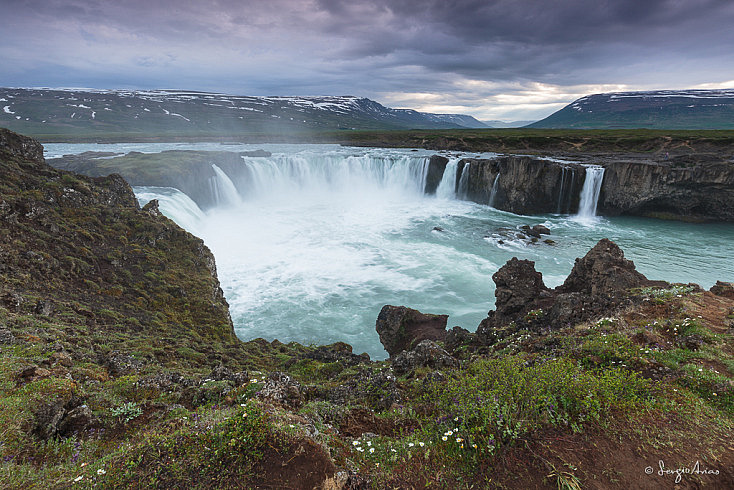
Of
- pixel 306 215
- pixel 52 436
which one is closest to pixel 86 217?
pixel 52 436

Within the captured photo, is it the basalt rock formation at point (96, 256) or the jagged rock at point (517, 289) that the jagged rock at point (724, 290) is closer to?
the jagged rock at point (517, 289)

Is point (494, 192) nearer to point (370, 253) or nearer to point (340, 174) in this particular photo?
point (340, 174)

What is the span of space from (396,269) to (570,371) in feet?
68.2

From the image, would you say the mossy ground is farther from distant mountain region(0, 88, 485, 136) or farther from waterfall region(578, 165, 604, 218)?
distant mountain region(0, 88, 485, 136)

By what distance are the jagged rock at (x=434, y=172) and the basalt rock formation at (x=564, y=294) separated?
136 ft

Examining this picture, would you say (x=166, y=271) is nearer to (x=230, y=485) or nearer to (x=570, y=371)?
(x=230, y=485)

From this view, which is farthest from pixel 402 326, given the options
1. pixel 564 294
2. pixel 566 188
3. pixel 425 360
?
pixel 566 188

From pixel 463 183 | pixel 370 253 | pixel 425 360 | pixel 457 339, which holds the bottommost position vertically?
pixel 370 253

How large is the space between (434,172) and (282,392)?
52.0 metres

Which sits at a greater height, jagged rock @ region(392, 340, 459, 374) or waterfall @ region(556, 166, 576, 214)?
waterfall @ region(556, 166, 576, 214)

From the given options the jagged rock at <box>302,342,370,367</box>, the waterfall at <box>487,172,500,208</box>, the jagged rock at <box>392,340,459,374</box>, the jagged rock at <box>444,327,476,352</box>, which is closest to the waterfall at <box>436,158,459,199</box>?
the waterfall at <box>487,172,500,208</box>

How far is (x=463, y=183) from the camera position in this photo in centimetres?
5147

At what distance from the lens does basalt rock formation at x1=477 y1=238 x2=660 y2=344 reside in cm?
1062

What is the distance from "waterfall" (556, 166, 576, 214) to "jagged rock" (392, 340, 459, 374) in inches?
1708
